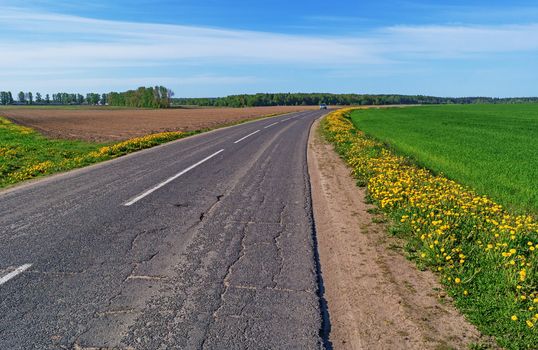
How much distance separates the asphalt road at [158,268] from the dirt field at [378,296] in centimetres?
28

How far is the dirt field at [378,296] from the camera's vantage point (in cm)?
358

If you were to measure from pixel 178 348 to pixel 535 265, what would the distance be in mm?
4202

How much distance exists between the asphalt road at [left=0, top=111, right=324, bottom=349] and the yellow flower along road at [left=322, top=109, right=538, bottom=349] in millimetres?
1599

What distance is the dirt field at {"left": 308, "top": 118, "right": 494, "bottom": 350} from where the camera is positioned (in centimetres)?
358

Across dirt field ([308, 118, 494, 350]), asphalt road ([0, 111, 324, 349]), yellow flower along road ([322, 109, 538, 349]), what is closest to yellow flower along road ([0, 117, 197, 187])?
asphalt road ([0, 111, 324, 349])

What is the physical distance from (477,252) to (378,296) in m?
1.74

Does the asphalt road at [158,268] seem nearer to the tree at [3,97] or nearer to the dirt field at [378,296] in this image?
the dirt field at [378,296]

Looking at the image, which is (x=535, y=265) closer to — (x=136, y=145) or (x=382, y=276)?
(x=382, y=276)

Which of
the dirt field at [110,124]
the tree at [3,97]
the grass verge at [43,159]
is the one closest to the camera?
the grass verge at [43,159]

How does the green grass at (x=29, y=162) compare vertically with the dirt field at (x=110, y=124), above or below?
above

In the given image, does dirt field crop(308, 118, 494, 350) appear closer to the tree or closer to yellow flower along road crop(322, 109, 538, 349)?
yellow flower along road crop(322, 109, 538, 349)

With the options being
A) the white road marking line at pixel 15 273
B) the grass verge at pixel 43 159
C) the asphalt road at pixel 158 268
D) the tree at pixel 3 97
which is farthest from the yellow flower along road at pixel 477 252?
the tree at pixel 3 97

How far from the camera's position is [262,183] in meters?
10.3

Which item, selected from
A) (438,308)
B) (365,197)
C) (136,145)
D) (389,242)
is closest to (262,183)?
(365,197)
